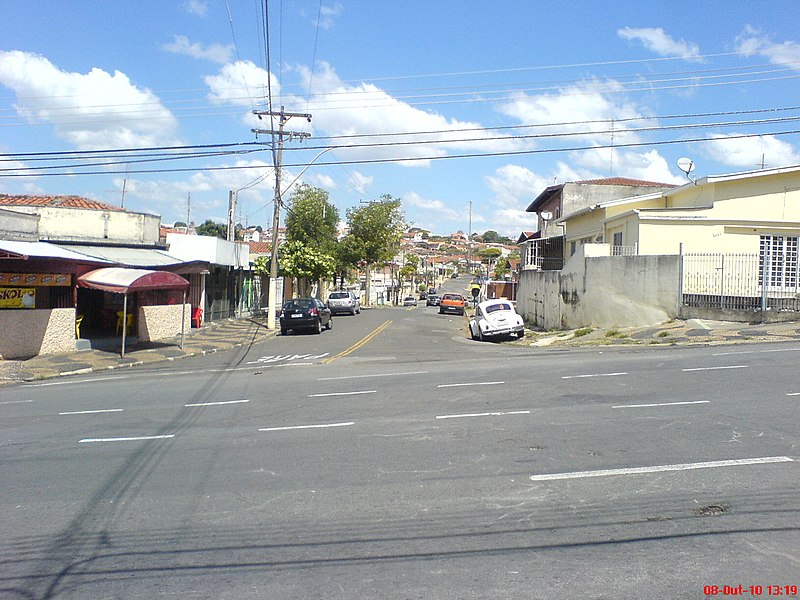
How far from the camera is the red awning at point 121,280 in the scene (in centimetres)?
2012

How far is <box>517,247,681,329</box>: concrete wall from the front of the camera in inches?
902

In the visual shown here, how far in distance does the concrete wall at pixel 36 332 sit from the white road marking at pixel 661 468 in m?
17.7

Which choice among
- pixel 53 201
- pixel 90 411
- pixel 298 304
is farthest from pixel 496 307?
pixel 53 201

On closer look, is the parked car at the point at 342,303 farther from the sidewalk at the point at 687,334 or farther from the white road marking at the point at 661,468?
the white road marking at the point at 661,468

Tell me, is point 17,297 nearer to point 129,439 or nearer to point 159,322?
point 159,322

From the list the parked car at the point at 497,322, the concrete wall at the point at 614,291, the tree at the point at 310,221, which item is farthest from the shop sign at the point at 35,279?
the tree at the point at 310,221

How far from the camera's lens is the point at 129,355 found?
2202cm

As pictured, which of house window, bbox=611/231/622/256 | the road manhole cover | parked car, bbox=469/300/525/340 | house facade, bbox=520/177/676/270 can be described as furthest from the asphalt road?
house facade, bbox=520/177/676/270

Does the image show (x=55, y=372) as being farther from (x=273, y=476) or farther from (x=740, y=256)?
(x=740, y=256)

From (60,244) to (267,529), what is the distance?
22.9 meters

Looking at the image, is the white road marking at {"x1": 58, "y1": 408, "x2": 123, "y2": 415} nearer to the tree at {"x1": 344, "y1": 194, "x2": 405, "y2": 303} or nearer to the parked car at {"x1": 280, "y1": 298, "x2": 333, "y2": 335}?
the parked car at {"x1": 280, "y1": 298, "x2": 333, "y2": 335}

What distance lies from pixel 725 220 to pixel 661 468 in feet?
67.2

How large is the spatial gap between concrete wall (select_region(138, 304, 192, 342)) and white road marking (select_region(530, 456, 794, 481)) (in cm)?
2173

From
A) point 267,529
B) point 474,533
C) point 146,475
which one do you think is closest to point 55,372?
point 146,475
